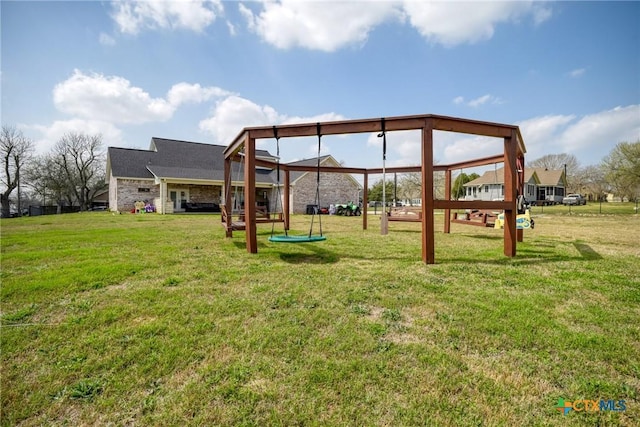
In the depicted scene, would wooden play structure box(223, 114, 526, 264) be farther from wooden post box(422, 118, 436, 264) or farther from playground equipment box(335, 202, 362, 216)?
playground equipment box(335, 202, 362, 216)

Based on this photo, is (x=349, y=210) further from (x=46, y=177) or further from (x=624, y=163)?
(x=46, y=177)

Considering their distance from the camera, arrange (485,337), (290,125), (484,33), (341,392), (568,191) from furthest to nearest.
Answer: (568,191), (484,33), (290,125), (485,337), (341,392)

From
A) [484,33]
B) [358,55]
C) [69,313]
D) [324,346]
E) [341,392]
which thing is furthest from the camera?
[358,55]

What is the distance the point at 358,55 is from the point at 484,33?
14.1 ft

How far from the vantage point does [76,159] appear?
34.6 metres

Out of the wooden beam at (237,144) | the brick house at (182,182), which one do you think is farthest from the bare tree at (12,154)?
the wooden beam at (237,144)

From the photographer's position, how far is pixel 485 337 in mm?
2533

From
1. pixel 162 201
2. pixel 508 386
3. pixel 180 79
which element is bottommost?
pixel 508 386

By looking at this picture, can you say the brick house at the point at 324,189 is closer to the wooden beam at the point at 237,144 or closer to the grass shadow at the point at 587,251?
the wooden beam at the point at 237,144

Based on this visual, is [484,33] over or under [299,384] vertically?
over

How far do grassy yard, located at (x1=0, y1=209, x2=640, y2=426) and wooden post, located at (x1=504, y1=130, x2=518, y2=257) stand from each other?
3.72 ft

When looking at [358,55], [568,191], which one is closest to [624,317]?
[358,55]

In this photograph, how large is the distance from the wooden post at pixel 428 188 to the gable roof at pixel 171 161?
19.0 meters

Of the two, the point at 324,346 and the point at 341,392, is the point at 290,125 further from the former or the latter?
the point at 341,392
